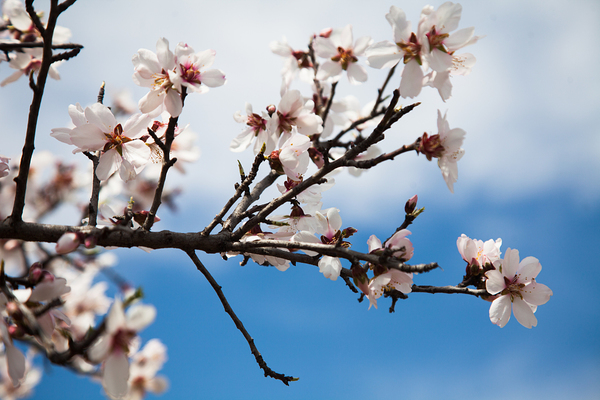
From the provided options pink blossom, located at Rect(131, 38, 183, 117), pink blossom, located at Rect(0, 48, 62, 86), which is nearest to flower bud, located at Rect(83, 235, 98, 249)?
pink blossom, located at Rect(131, 38, 183, 117)

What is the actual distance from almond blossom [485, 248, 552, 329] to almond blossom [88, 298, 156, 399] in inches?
63.6

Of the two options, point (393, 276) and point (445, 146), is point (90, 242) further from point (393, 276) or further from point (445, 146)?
point (445, 146)

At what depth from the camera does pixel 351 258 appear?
164 centimetres

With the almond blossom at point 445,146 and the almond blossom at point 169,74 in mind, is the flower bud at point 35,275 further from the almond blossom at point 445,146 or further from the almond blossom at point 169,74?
the almond blossom at point 445,146

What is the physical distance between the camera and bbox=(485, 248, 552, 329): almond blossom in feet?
6.44

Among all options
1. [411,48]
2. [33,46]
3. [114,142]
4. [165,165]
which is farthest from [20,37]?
[411,48]

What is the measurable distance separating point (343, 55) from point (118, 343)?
2.62m

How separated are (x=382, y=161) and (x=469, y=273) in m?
0.87

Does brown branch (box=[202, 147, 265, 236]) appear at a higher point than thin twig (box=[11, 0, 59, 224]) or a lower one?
higher

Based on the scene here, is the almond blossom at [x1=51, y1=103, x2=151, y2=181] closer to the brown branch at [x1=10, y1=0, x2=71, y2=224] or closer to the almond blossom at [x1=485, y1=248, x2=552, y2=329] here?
the brown branch at [x1=10, y1=0, x2=71, y2=224]

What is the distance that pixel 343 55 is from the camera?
3078 millimetres

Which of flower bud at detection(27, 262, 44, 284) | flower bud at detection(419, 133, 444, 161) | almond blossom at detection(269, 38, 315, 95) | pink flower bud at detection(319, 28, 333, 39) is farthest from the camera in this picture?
almond blossom at detection(269, 38, 315, 95)

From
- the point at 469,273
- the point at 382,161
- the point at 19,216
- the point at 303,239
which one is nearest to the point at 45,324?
the point at 19,216

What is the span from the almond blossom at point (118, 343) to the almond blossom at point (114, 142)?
965 mm
